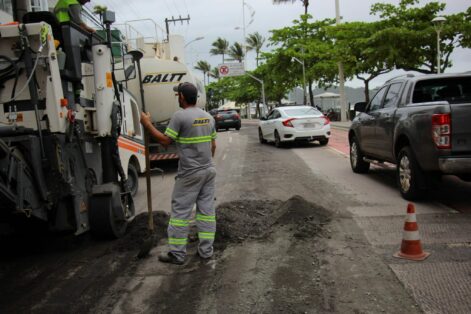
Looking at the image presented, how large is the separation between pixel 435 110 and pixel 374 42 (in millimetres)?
24975

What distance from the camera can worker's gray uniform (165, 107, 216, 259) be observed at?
5.25 m

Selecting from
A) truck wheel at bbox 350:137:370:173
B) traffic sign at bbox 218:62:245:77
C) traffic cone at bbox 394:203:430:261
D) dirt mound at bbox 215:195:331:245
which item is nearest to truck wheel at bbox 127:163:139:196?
dirt mound at bbox 215:195:331:245

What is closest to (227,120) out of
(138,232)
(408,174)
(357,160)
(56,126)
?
(357,160)

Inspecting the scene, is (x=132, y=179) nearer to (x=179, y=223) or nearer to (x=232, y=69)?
(x=179, y=223)

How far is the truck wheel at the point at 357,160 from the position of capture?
425 inches

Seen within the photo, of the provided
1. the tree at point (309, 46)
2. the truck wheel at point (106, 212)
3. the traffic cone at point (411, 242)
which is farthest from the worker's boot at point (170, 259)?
the tree at point (309, 46)

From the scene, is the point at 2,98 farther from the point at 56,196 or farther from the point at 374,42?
the point at 374,42

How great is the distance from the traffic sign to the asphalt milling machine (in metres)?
67.3

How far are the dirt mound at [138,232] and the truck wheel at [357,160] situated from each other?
201 inches

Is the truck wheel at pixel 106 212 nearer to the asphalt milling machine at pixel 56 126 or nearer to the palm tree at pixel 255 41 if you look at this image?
the asphalt milling machine at pixel 56 126

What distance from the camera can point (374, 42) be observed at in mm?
30297

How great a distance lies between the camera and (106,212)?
19.5ft

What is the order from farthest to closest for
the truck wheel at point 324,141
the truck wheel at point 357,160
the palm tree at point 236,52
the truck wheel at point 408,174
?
the palm tree at point 236,52, the truck wheel at point 324,141, the truck wheel at point 357,160, the truck wheel at point 408,174

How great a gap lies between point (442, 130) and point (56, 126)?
4921 mm
